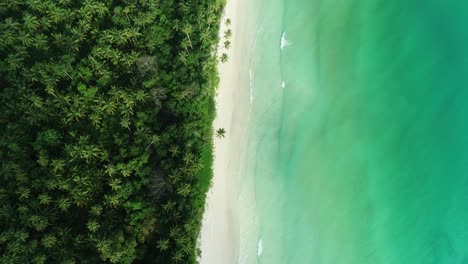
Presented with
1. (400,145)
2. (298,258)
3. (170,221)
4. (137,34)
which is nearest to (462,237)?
(400,145)

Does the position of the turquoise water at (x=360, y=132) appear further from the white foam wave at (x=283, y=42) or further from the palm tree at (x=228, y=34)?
the palm tree at (x=228, y=34)

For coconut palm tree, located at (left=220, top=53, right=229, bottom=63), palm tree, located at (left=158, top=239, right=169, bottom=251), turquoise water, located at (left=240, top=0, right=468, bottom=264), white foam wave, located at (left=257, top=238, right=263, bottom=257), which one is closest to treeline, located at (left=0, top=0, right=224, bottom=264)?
palm tree, located at (left=158, top=239, right=169, bottom=251)

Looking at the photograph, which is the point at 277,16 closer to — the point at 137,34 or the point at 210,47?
the point at 210,47

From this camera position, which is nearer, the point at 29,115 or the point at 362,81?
the point at 29,115

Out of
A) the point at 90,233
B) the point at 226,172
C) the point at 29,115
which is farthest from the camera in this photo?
the point at 226,172

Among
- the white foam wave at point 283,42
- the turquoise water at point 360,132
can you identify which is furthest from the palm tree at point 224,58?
the white foam wave at point 283,42

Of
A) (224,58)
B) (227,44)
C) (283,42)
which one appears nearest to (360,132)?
(283,42)
